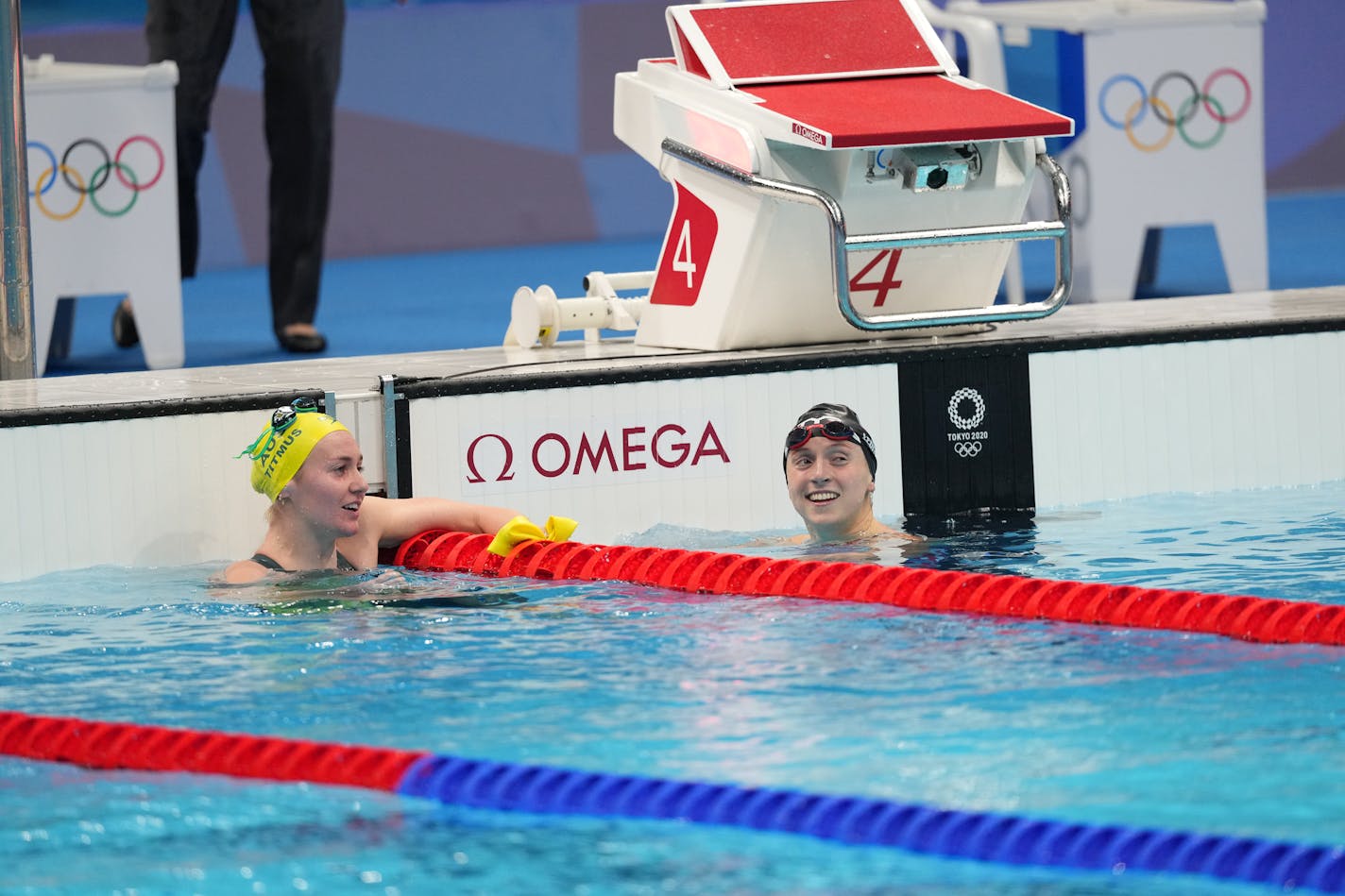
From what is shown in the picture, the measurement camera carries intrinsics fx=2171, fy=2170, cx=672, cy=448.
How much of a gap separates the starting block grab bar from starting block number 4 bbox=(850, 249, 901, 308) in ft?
0.39

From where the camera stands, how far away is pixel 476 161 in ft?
41.4

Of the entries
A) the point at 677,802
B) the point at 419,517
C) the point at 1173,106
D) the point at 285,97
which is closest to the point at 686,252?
the point at 419,517

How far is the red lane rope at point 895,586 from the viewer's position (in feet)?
14.4

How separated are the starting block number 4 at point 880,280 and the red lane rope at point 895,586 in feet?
3.83

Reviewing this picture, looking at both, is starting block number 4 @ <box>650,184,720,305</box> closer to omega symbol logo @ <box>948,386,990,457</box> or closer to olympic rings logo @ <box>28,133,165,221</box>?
omega symbol logo @ <box>948,386,990,457</box>

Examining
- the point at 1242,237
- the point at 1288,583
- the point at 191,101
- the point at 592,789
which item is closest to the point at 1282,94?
the point at 1242,237

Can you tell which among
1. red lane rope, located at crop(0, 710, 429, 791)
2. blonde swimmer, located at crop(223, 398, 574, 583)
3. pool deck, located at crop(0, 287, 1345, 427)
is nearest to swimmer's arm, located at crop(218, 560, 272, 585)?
blonde swimmer, located at crop(223, 398, 574, 583)

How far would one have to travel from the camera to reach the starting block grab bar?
571 centimetres

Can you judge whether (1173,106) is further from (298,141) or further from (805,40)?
(298,141)

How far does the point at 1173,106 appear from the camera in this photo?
8.91 meters

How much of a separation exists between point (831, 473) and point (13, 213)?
2670 millimetres

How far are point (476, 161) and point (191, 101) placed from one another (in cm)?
441

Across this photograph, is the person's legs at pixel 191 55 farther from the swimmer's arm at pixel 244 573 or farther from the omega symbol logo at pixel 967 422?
the omega symbol logo at pixel 967 422

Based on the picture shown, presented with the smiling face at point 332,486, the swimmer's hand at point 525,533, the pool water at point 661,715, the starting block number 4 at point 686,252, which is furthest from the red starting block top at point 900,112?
the smiling face at point 332,486
